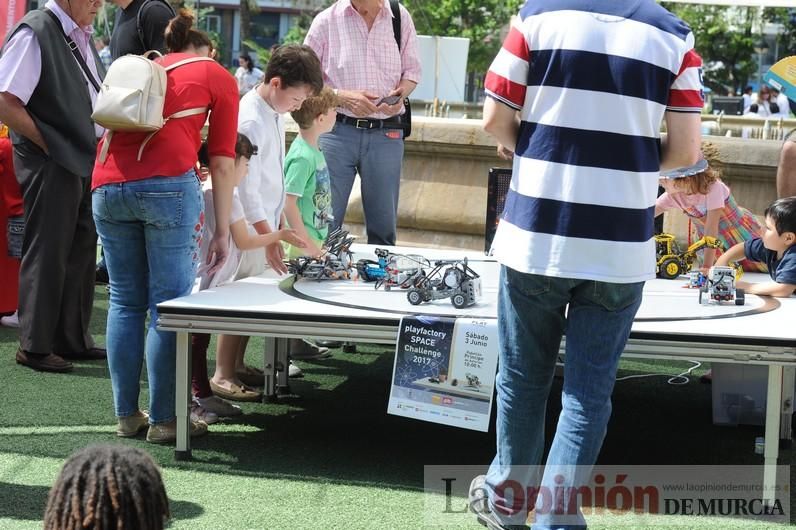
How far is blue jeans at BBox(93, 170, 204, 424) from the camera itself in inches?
167

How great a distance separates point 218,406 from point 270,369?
433 millimetres

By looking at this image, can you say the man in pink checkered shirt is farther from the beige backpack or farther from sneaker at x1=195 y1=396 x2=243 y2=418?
the beige backpack

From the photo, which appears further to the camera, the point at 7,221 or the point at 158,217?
the point at 7,221

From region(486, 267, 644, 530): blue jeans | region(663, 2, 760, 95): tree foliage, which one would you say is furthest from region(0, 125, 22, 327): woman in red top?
region(663, 2, 760, 95): tree foliage

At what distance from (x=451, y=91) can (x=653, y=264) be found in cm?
1118

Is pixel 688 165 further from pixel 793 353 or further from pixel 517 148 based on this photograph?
pixel 793 353

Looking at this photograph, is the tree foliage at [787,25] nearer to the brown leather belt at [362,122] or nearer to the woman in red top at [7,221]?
the brown leather belt at [362,122]

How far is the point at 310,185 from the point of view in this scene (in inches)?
217

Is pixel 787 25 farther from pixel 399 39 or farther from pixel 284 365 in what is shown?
pixel 284 365

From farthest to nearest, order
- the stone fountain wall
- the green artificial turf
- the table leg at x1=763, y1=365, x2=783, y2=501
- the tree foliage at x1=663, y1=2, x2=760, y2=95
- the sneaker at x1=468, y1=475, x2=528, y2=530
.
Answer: the tree foliage at x1=663, y1=2, x2=760, y2=95 < the stone fountain wall < the table leg at x1=763, y1=365, x2=783, y2=501 < the green artificial turf < the sneaker at x1=468, y1=475, x2=528, y2=530

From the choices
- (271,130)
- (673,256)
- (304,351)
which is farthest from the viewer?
(304,351)

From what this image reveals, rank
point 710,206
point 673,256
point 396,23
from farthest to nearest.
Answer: point 396,23, point 710,206, point 673,256

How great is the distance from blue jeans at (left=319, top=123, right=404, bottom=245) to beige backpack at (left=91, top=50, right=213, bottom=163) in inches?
93.2

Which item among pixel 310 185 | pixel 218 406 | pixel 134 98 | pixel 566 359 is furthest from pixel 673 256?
pixel 134 98
